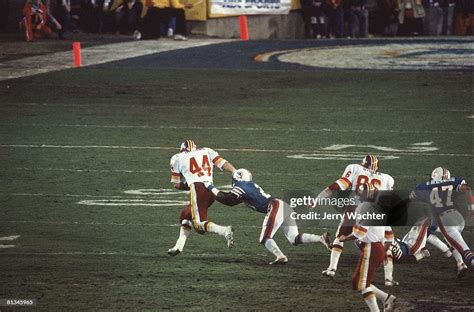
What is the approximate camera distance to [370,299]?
13938 millimetres

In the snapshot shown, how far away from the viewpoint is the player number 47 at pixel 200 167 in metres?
17.4

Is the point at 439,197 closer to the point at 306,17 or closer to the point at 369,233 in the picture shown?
the point at 369,233

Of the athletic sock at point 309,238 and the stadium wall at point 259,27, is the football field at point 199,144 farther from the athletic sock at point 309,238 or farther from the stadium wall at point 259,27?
the stadium wall at point 259,27

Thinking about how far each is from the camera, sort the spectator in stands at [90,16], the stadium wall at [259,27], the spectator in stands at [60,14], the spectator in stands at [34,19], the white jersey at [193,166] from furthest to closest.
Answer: the stadium wall at [259,27], the spectator in stands at [90,16], the spectator in stands at [60,14], the spectator in stands at [34,19], the white jersey at [193,166]

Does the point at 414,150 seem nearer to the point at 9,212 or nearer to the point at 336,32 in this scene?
the point at 9,212

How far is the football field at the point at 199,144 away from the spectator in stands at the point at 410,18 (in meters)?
9.97

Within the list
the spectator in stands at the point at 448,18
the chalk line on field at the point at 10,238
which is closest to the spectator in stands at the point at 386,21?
the spectator in stands at the point at 448,18

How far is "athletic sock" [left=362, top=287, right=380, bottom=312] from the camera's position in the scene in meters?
13.9

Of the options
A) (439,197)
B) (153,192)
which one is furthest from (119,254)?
(153,192)

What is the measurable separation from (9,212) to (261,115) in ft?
39.2

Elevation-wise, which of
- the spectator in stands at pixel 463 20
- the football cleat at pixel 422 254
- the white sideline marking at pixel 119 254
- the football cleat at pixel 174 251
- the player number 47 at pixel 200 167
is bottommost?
the spectator in stands at pixel 463 20

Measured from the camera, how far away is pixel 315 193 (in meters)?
21.6

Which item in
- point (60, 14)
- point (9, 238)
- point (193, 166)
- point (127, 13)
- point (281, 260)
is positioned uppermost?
point (193, 166)

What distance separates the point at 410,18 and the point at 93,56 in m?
15.4
